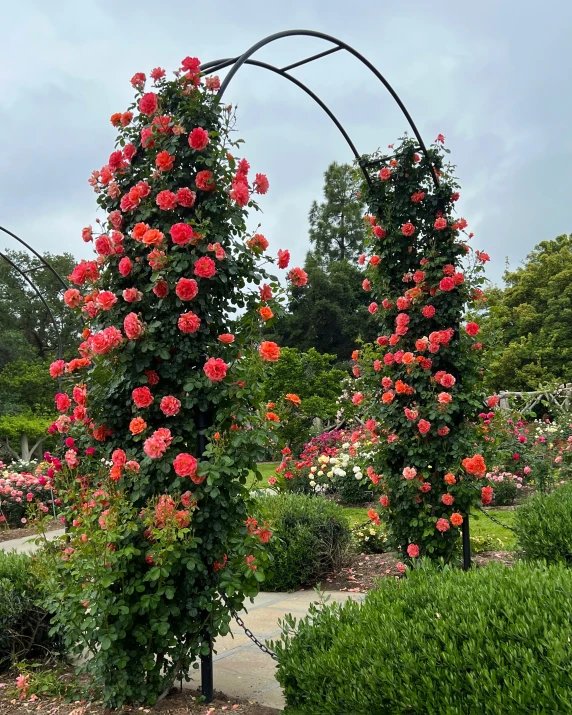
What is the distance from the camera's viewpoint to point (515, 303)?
990 inches

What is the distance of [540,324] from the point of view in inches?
925

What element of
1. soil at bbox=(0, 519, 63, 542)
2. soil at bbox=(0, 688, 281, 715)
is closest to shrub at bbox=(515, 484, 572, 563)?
soil at bbox=(0, 688, 281, 715)

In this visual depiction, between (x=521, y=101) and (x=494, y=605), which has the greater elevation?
(x=521, y=101)

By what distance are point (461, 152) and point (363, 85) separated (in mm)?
965

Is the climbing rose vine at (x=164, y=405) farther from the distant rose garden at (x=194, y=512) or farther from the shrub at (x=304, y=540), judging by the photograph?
the shrub at (x=304, y=540)

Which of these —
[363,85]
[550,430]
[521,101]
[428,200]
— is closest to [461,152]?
[428,200]

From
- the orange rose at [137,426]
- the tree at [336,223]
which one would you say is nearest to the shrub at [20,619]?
the orange rose at [137,426]

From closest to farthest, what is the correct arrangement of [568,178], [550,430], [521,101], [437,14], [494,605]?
1. [494,605]
2. [437,14]
3. [521,101]
4. [568,178]
5. [550,430]

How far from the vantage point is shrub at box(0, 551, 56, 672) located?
3.49 metres

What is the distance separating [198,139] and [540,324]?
23.0 meters

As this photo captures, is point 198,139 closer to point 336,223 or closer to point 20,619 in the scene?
point 20,619

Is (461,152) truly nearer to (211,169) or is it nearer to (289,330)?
(211,169)

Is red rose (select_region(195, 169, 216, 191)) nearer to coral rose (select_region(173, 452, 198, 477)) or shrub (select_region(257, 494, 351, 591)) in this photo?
coral rose (select_region(173, 452, 198, 477))

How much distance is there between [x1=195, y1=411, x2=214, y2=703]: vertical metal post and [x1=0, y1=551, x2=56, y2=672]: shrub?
3.61 ft
